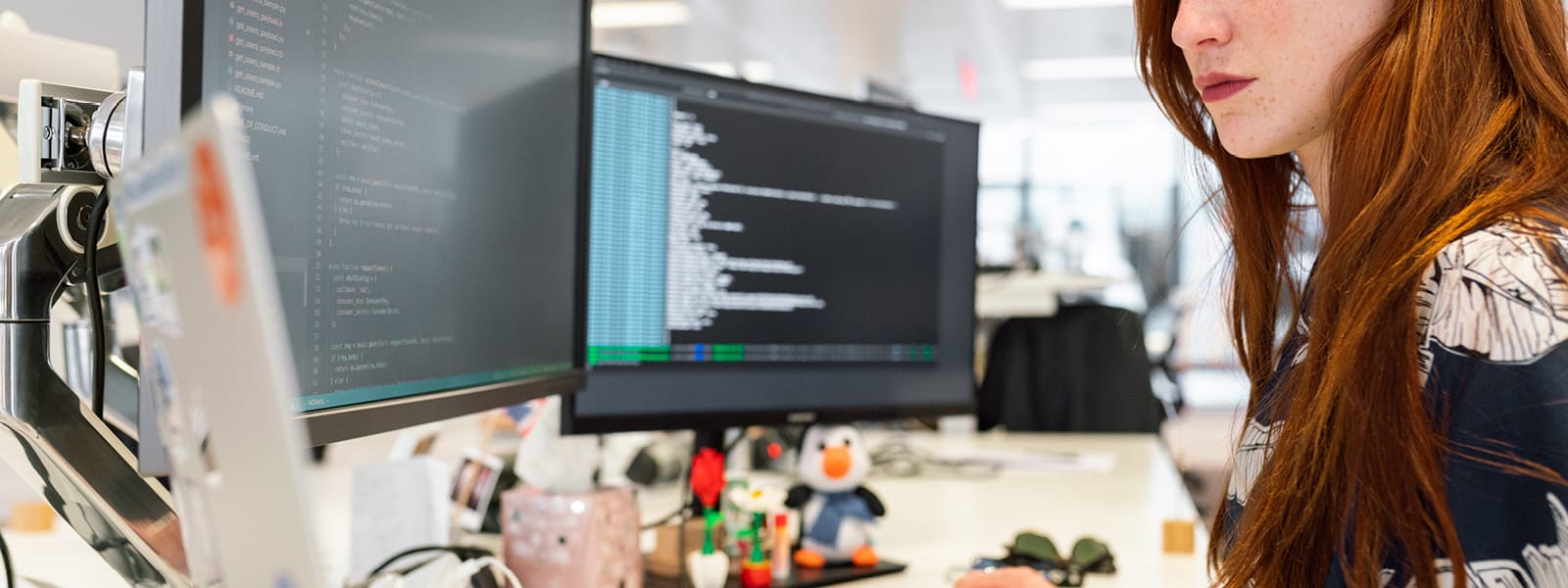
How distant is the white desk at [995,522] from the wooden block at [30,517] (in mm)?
14

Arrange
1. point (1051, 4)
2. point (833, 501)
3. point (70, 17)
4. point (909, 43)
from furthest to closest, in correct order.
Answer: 1. point (909, 43)
2. point (1051, 4)
3. point (70, 17)
4. point (833, 501)

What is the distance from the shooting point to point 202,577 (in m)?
0.32

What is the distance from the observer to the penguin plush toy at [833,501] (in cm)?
112

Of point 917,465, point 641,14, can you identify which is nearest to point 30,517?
point 917,465

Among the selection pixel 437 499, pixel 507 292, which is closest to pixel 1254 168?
pixel 507 292

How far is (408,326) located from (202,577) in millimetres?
423

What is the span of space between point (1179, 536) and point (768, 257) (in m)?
0.56

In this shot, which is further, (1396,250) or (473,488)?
(473,488)

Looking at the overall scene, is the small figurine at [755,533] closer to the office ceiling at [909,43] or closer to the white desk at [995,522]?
the white desk at [995,522]

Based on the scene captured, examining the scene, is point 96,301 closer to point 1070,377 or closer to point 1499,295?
point 1499,295

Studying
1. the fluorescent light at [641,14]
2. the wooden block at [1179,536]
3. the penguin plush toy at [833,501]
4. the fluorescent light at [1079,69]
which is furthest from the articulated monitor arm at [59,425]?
the fluorescent light at [1079,69]

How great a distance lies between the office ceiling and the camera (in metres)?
6.51

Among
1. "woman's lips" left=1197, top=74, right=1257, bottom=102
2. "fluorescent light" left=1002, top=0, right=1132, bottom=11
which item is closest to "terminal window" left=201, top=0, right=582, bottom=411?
"woman's lips" left=1197, top=74, right=1257, bottom=102

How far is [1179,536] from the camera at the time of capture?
4.01 feet
